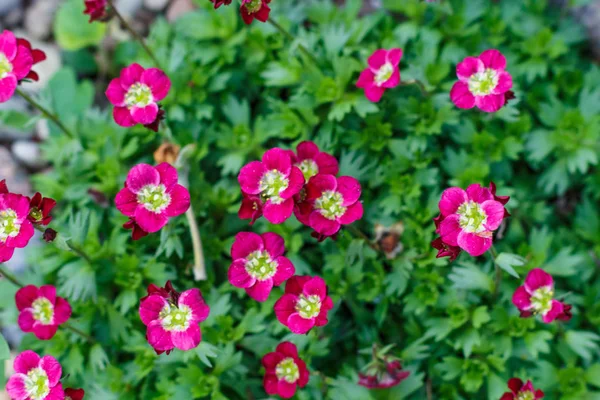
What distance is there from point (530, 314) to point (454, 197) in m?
0.74

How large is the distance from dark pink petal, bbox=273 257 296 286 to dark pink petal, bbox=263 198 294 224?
0.70 feet

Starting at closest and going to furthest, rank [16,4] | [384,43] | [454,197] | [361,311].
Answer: [454,197]
[361,311]
[384,43]
[16,4]

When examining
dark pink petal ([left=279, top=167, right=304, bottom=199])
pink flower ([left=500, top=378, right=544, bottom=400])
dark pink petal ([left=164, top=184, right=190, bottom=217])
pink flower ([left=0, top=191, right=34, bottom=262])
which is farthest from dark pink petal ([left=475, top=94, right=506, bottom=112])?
pink flower ([left=0, top=191, right=34, bottom=262])

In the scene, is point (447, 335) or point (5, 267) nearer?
point (447, 335)

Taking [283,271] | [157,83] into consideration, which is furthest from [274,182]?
[157,83]

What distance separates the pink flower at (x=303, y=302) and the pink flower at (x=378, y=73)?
99 cm

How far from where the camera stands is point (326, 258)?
3.28 metres

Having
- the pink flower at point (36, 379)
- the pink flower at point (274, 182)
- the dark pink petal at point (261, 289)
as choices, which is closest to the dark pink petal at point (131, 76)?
the pink flower at point (274, 182)

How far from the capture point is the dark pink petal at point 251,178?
2566 mm

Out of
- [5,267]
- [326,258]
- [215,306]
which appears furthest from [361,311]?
[5,267]

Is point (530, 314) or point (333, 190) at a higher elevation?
point (333, 190)

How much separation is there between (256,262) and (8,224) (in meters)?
1.00

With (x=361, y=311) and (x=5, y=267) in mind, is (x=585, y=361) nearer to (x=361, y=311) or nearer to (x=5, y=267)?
(x=361, y=311)

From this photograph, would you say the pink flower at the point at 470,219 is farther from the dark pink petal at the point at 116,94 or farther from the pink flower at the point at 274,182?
the dark pink petal at the point at 116,94
